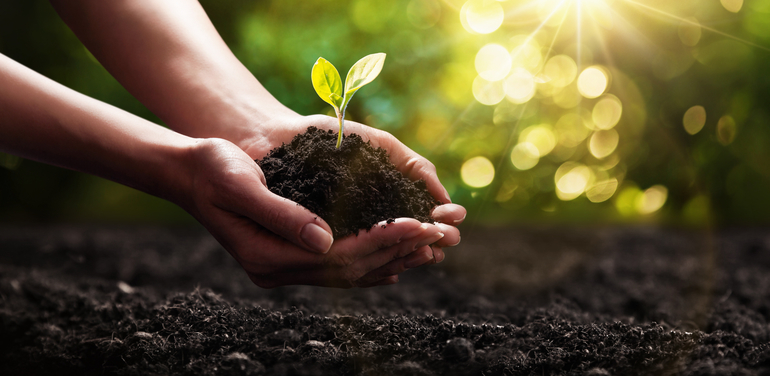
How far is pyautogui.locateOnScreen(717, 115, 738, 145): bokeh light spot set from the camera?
2.75 meters

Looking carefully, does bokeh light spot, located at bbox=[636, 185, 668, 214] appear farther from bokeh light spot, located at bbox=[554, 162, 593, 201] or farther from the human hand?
the human hand

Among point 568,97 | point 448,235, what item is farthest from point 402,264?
point 568,97

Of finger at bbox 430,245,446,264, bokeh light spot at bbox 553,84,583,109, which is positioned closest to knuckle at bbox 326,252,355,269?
finger at bbox 430,245,446,264

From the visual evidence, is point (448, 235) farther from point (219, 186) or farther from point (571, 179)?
point (571, 179)

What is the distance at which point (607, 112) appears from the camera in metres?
2.63

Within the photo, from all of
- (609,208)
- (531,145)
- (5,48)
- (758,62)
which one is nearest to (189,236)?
(5,48)

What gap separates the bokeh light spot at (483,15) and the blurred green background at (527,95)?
0.01 m

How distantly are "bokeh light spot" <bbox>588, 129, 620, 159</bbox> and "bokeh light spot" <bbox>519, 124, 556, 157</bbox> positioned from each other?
27 cm

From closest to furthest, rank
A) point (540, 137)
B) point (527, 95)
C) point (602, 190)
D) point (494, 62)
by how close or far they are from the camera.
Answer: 1. point (494, 62)
2. point (527, 95)
3. point (540, 137)
4. point (602, 190)

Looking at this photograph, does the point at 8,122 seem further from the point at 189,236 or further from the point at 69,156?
the point at 189,236

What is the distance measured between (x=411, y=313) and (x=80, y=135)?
3.10 feet

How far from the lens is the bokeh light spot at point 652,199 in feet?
9.36

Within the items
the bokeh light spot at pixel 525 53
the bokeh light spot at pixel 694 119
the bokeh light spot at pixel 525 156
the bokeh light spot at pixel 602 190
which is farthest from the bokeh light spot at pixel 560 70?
the bokeh light spot at pixel 694 119

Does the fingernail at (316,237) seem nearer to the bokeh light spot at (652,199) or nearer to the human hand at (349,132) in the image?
the human hand at (349,132)
